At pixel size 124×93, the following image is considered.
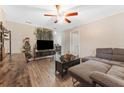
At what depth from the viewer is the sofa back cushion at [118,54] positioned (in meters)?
2.92

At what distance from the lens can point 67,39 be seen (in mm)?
5262

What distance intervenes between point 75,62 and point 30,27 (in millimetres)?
2672

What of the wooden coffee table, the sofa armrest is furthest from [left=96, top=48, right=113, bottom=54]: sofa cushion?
the sofa armrest

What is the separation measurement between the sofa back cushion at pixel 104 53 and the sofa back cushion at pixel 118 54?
0.12 m

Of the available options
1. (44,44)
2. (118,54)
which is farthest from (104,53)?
(44,44)

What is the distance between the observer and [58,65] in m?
3.14

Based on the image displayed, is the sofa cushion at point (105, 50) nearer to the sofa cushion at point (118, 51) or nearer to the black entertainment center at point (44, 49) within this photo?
the sofa cushion at point (118, 51)

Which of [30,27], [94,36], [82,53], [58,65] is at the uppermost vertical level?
[30,27]

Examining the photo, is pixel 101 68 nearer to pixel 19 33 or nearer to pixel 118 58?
pixel 118 58

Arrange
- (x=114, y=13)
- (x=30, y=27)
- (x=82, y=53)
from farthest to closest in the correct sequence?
(x=30, y=27)
(x=82, y=53)
(x=114, y=13)
